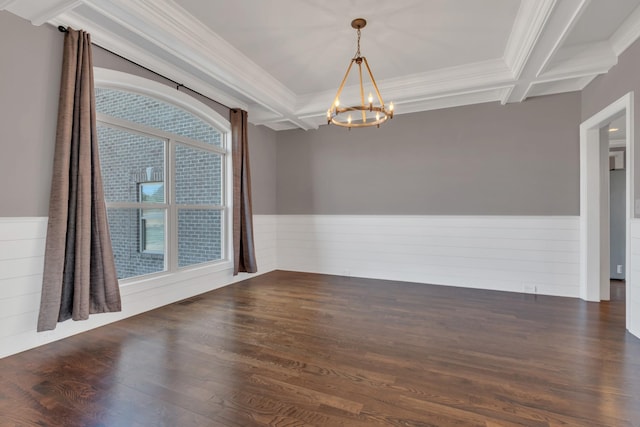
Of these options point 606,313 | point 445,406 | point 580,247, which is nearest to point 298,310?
point 445,406

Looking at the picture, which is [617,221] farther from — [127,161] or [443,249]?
[127,161]

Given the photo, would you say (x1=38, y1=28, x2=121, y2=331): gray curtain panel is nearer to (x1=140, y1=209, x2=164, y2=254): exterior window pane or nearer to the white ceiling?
the white ceiling

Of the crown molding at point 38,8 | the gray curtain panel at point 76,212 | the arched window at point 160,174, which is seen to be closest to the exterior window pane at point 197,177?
the arched window at point 160,174

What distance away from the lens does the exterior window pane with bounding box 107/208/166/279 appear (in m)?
3.25

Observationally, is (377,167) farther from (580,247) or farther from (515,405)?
(515,405)

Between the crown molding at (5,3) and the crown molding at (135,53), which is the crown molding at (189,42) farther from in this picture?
the crown molding at (5,3)

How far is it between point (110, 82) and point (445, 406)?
394 cm

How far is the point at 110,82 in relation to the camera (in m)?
3.02

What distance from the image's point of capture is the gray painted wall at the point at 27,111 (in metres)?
2.34

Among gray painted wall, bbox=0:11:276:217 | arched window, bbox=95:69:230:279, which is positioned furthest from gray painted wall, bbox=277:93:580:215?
gray painted wall, bbox=0:11:276:217

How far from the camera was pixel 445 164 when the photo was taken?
4.64 m

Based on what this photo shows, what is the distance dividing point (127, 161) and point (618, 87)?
5.25m

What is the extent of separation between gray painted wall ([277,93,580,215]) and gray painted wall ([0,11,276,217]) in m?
3.58

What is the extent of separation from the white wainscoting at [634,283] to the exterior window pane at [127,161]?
16.4 ft
